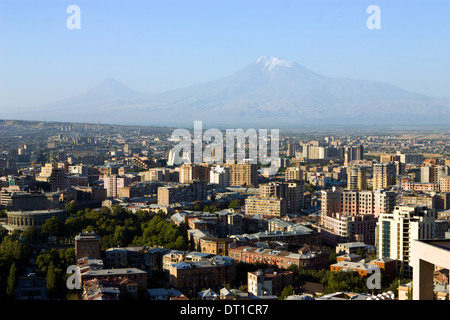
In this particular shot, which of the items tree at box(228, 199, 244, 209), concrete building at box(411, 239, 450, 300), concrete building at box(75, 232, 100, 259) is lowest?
tree at box(228, 199, 244, 209)

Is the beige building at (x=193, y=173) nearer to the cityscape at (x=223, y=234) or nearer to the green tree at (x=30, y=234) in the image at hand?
the cityscape at (x=223, y=234)

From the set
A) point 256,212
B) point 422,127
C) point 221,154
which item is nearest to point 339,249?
point 256,212

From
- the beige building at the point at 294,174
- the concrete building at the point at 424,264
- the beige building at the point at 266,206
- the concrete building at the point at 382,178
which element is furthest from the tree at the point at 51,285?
the beige building at the point at 294,174

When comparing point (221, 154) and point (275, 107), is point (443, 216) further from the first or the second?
point (275, 107)

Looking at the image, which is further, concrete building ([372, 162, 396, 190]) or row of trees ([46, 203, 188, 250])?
concrete building ([372, 162, 396, 190])

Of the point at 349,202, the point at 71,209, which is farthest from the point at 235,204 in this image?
the point at 71,209

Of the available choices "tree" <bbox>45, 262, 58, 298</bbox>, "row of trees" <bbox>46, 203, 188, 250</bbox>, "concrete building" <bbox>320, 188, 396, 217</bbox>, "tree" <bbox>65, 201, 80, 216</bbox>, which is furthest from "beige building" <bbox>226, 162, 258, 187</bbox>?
"tree" <bbox>45, 262, 58, 298</bbox>

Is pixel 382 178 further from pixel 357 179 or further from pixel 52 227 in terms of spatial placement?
pixel 52 227

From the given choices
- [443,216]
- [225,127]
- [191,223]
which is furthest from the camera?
[225,127]

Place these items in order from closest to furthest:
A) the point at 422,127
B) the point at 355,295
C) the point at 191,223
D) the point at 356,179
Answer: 1. the point at 355,295
2. the point at 191,223
3. the point at 356,179
4. the point at 422,127

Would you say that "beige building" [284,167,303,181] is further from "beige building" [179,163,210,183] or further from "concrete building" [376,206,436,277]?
"concrete building" [376,206,436,277]

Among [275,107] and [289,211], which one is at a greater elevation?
[275,107]
